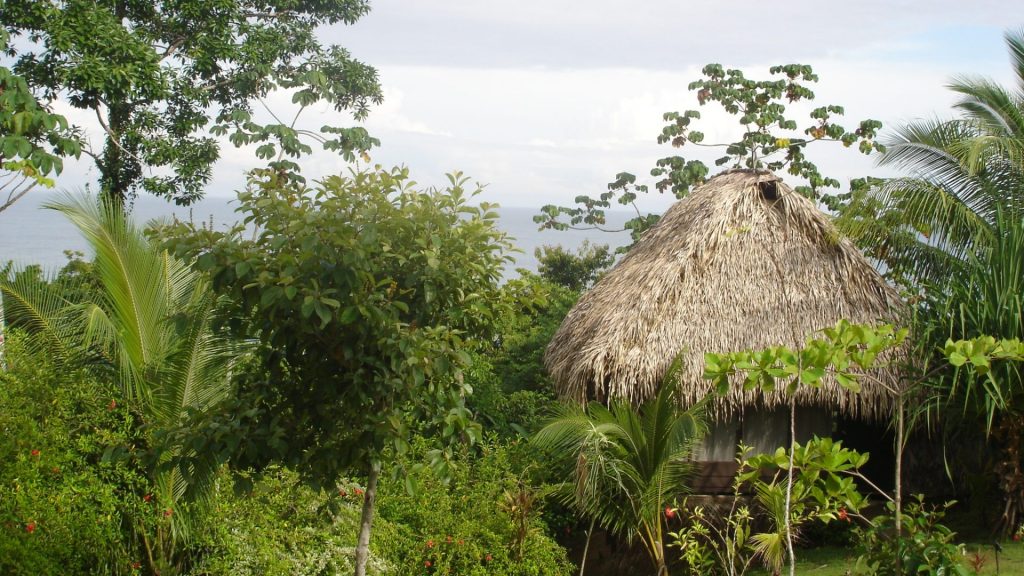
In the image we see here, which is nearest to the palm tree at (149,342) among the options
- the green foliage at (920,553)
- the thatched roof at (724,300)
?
the thatched roof at (724,300)

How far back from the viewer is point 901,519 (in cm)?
486

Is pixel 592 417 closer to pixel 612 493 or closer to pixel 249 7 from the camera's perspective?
pixel 612 493

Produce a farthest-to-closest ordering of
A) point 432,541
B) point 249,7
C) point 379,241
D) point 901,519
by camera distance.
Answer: point 249,7
point 432,541
point 901,519
point 379,241

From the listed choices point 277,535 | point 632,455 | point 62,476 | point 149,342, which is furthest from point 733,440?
point 62,476

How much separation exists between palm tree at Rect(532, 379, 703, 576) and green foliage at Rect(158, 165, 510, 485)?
10.2 feet

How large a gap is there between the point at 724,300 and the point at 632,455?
190 cm

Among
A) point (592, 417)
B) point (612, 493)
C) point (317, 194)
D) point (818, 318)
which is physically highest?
point (818, 318)

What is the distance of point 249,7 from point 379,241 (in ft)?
37.0

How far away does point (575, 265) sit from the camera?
1681cm

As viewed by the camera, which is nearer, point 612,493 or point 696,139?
point 612,493

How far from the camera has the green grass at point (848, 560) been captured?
668 centimetres

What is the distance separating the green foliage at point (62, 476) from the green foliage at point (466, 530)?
1879mm

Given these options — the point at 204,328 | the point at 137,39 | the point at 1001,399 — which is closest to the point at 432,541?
the point at 204,328

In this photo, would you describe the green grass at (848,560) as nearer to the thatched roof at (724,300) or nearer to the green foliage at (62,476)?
A: the thatched roof at (724,300)
